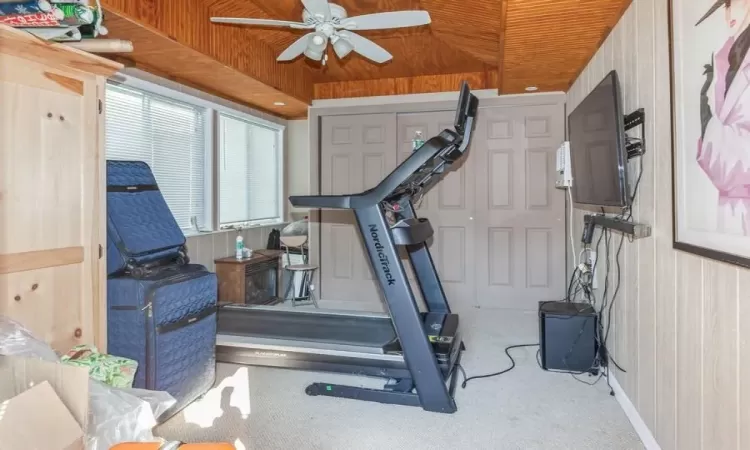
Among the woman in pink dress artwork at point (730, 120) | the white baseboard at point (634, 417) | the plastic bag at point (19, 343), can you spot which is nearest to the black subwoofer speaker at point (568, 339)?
the white baseboard at point (634, 417)

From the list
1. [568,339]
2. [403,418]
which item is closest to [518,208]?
[568,339]

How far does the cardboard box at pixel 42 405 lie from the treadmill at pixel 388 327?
148cm

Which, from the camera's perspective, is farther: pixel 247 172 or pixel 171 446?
pixel 247 172

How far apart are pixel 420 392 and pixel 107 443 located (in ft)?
4.95

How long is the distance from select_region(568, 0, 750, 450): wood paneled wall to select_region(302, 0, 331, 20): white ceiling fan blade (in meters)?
1.56

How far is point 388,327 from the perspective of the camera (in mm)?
3201

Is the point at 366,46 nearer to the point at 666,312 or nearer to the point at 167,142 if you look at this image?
the point at 167,142

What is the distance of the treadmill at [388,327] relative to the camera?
2365 millimetres

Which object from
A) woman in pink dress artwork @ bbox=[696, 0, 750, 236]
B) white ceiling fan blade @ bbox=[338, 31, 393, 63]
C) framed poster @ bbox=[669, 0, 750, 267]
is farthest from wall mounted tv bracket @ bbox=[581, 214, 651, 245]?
white ceiling fan blade @ bbox=[338, 31, 393, 63]

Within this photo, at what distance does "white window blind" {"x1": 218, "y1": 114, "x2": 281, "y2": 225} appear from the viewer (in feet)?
14.3

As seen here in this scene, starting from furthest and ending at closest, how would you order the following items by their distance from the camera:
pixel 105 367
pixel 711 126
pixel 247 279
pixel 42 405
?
pixel 247 279 < pixel 105 367 < pixel 711 126 < pixel 42 405

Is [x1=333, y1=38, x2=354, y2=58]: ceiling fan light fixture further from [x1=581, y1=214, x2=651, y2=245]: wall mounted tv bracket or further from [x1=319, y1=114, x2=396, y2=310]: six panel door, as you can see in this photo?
[x1=581, y1=214, x2=651, y2=245]: wall mounted tv bracket

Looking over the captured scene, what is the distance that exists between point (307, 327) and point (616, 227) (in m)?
2.12

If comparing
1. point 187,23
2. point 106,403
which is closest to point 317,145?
point 187,23
